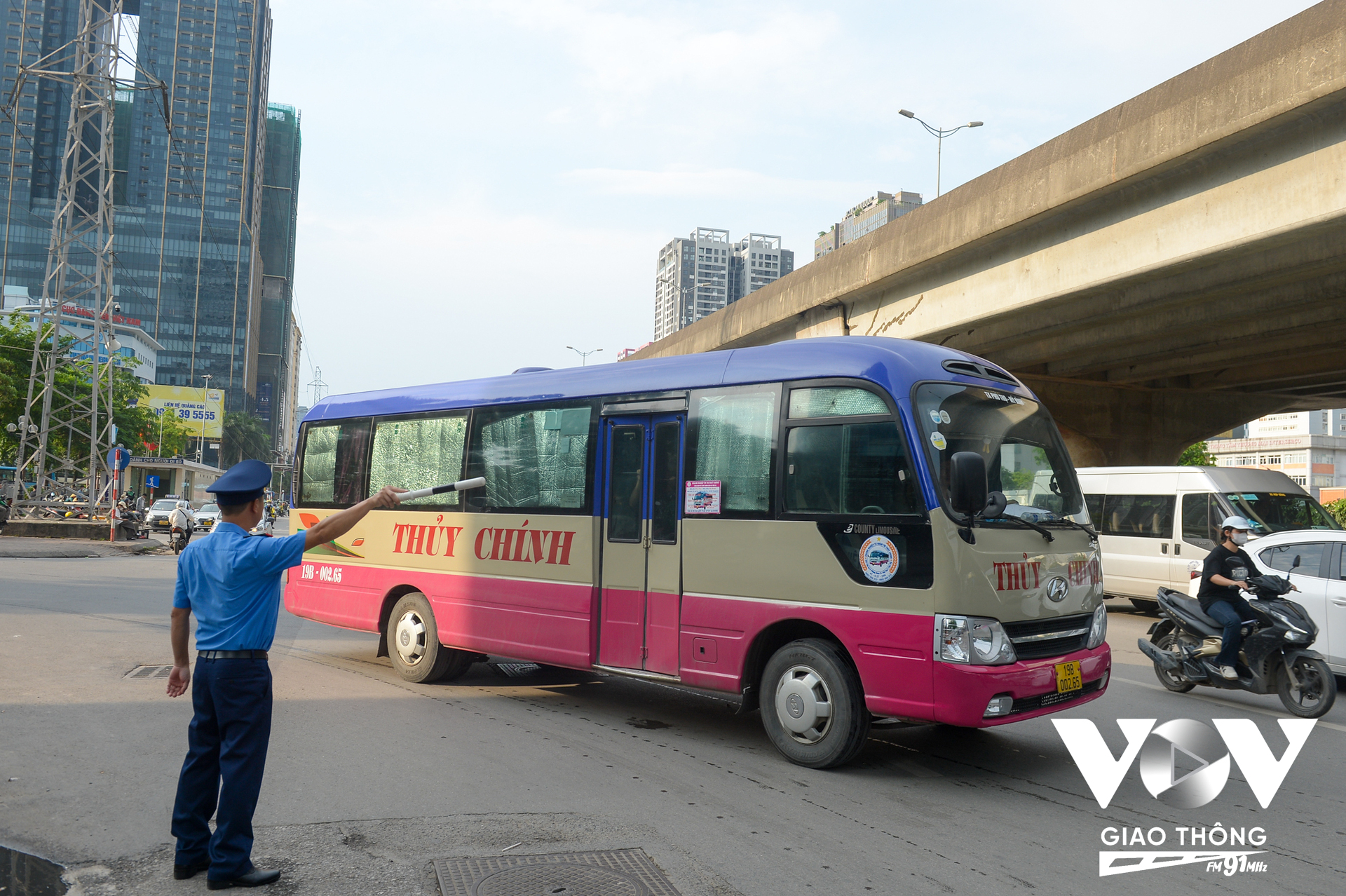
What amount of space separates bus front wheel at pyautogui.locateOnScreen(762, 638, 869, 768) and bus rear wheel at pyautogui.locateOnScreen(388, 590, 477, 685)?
11.6 feet

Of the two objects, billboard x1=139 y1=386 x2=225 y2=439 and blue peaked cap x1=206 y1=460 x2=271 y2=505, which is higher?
billboard x1=139 y1=386 x2=225 y2=439

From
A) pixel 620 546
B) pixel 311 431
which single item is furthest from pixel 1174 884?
pixel 311 431

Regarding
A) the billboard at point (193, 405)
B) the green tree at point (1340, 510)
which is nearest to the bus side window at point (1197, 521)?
the green tree at point (1340, 510)

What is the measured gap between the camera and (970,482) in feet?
18.9

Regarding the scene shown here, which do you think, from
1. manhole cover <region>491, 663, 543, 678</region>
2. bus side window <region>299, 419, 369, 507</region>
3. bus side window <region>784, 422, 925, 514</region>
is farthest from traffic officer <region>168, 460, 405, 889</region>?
bus side window <region>299, 419, 369, 507</region>

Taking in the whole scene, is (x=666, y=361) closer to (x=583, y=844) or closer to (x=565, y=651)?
(x=565, y=651)

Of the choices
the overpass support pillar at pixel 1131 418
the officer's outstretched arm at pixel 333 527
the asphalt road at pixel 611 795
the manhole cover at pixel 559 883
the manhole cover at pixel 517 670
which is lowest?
the manhole cover at pixel 517 670

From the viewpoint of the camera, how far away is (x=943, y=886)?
4.29 m

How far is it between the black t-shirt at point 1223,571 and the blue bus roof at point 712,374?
3131 mm

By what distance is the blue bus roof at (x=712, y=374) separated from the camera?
21.1 ft

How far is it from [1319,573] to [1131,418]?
60.2ft

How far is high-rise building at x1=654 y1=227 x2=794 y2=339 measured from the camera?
126 metres

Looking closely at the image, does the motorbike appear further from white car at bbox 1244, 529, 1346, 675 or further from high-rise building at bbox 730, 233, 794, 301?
high-rise building at bbox 730, 233, 794, 301

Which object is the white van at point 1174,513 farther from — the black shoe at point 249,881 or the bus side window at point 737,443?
the black shoe at point 249,881
